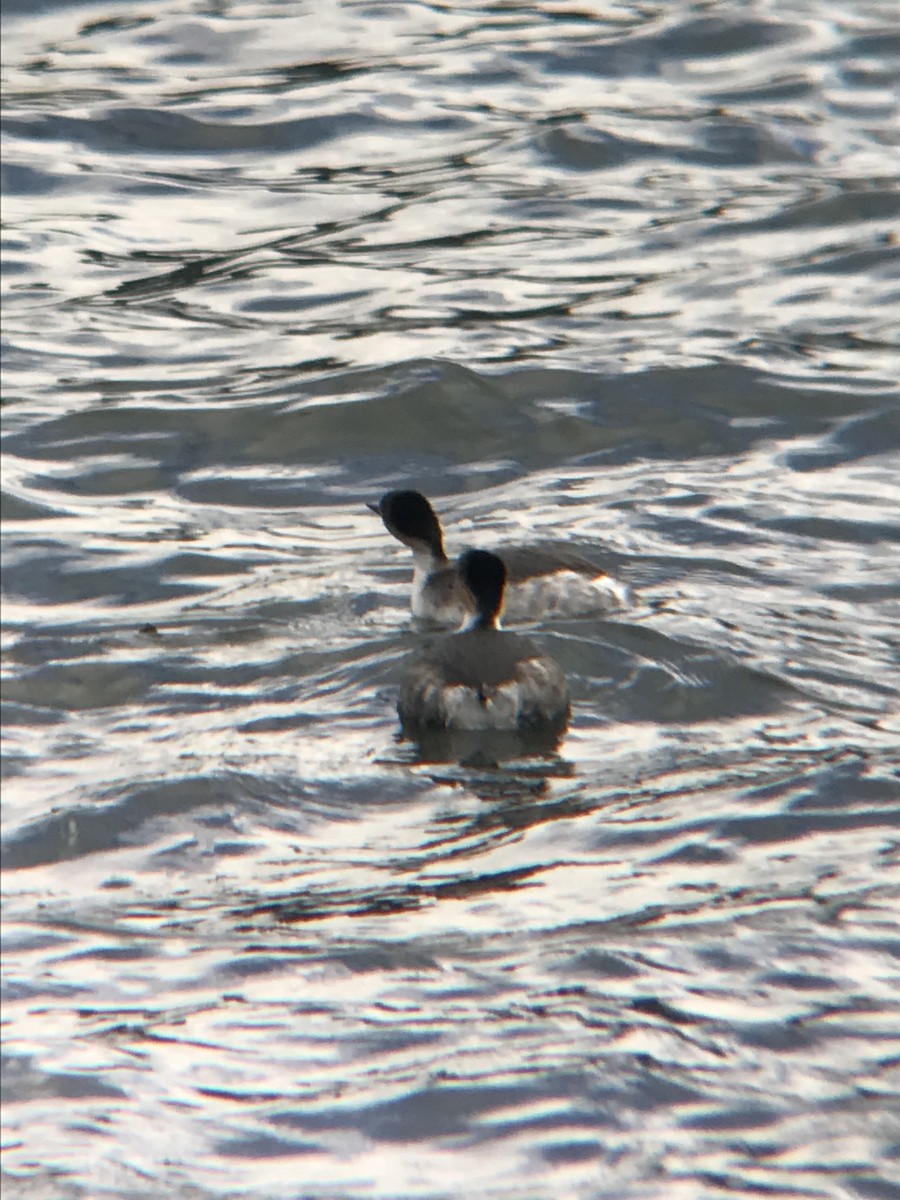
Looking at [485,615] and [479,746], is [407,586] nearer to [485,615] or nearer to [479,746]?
[485,615]

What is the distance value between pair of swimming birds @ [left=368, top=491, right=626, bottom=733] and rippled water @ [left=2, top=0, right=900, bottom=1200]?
0.19 m

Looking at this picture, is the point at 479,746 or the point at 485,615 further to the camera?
A: the point at 485,615

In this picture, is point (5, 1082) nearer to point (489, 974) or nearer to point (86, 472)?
point (489, 974)

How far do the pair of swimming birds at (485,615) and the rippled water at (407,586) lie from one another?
19 centimetres

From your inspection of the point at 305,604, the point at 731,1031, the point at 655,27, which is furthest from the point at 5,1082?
the point at 655,27

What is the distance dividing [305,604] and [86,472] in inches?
95.0

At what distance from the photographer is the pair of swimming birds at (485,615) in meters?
8.73

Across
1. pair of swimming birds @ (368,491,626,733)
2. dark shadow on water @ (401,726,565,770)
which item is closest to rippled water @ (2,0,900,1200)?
dark shadow on water @ (401,726,565,770)

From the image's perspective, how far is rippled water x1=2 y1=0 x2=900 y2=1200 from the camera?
578 cm

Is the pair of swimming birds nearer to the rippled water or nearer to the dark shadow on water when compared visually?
the dark shadow on water

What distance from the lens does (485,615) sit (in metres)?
9.49

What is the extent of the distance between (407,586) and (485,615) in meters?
1.41

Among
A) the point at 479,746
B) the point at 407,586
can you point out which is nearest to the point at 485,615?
the point at 479,746

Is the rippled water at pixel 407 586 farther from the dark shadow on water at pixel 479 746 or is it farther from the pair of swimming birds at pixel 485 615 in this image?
the pair of swimming birds at pixel 485 615
